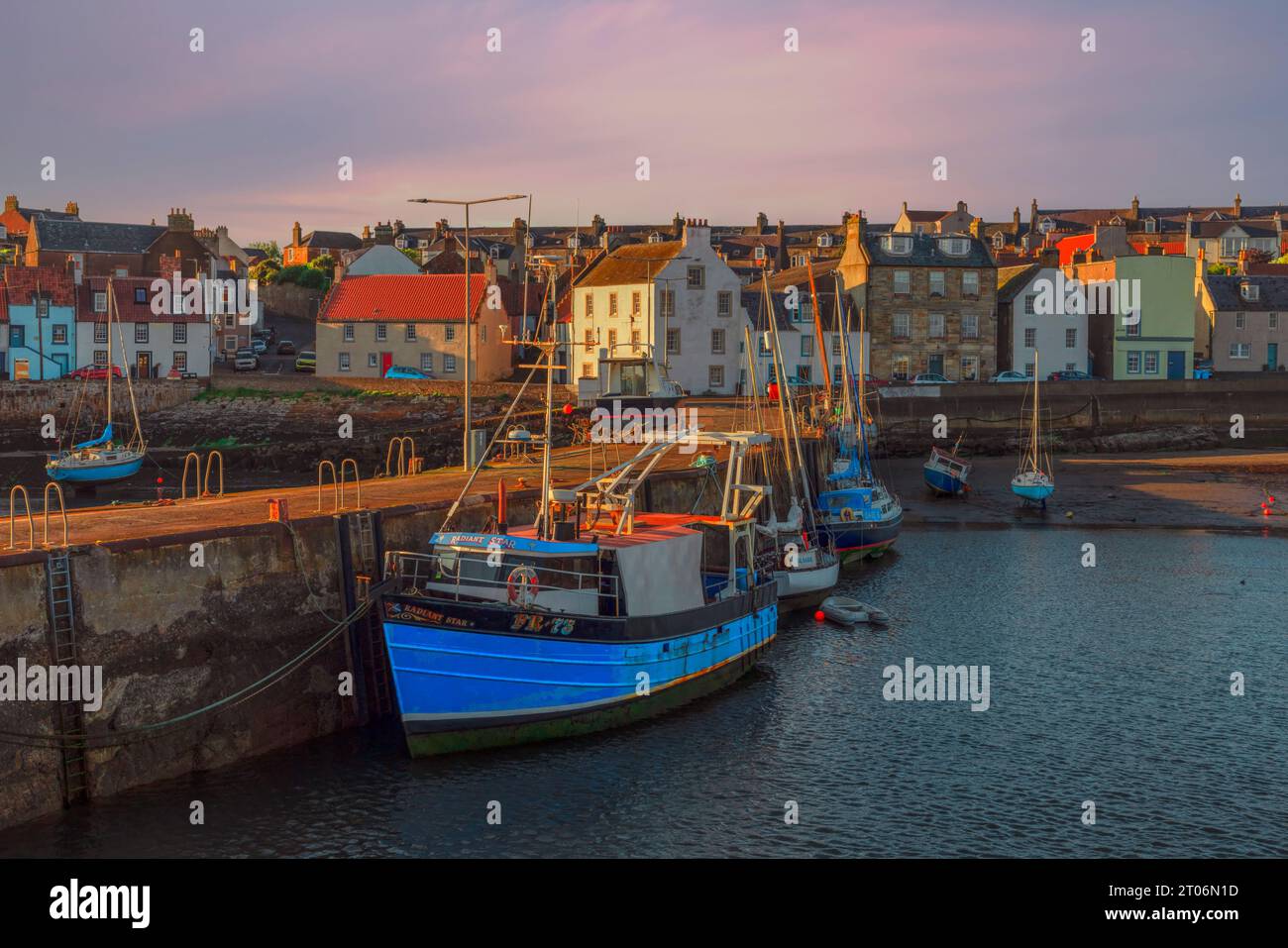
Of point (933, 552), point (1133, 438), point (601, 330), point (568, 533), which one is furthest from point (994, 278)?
point (568, 533)

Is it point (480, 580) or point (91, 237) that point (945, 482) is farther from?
point (91, 237)

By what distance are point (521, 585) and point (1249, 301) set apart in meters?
80.8

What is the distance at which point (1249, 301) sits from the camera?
3558 inches

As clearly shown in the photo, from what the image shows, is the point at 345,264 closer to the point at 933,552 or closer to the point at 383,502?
the point at 933,552

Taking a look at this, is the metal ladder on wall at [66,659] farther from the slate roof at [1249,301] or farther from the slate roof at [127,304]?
the slate roof at [1249,301]

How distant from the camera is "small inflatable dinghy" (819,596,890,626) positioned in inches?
1416

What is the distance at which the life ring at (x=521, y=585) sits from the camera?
24.0m

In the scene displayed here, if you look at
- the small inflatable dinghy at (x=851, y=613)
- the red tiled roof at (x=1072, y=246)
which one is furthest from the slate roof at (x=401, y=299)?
the red tiled roof at (x=1072, y=246)

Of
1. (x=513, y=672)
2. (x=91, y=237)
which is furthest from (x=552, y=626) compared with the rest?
(x=91, y=237)

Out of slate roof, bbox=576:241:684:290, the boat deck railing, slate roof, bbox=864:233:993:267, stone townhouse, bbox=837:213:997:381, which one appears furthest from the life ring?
slate roof, bbox=864:233:993:267

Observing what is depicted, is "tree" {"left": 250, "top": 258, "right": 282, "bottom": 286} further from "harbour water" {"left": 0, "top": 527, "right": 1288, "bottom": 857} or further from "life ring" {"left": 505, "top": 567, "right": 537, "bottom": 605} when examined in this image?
"life ring" {"left": 505, "top": 567, "right": 537, "bottom": 605}

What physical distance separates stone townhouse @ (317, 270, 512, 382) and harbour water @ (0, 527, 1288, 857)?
4737 centimetres

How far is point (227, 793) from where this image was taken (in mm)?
21469

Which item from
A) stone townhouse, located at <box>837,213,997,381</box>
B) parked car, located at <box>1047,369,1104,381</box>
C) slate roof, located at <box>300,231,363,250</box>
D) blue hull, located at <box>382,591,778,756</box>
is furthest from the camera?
slate roof, located at <box>300,231,363,250</box>
